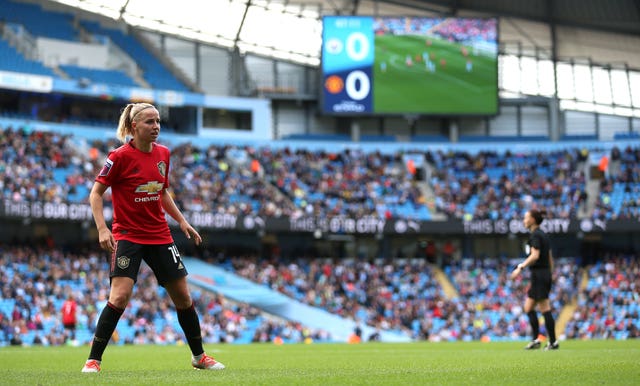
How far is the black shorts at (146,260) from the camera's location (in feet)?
28.4

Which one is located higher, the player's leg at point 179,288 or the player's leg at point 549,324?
the player's leg at point 179,288

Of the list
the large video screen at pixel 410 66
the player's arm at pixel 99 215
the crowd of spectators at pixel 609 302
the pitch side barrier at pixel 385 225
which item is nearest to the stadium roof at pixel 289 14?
the large video screen at pixel 410 66

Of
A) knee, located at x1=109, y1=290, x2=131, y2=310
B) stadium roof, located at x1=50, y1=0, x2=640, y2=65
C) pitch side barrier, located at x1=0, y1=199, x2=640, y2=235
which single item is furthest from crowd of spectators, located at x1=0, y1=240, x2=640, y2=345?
knee, located at x1=109, y1=290, x2=131, y2=310

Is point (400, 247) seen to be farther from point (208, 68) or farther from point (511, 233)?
point (208, 68)

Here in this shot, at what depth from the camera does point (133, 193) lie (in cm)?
876

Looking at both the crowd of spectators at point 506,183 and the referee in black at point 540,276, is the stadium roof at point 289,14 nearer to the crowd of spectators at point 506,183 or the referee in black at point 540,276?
the crowd of spectators at point 506,183

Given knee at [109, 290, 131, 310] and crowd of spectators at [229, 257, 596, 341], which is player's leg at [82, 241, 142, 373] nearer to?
knee at [109, 290, 131, 310]

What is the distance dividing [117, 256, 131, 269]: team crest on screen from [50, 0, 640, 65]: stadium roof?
42.2 metres

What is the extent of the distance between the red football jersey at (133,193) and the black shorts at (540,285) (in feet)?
27.0

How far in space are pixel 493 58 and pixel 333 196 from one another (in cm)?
1178

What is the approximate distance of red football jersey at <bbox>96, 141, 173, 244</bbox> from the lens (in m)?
8.73

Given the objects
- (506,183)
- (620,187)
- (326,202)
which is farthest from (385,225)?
(620,187)

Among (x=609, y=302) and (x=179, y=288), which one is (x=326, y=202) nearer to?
(x=609, y=302)

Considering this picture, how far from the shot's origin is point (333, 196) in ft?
157
